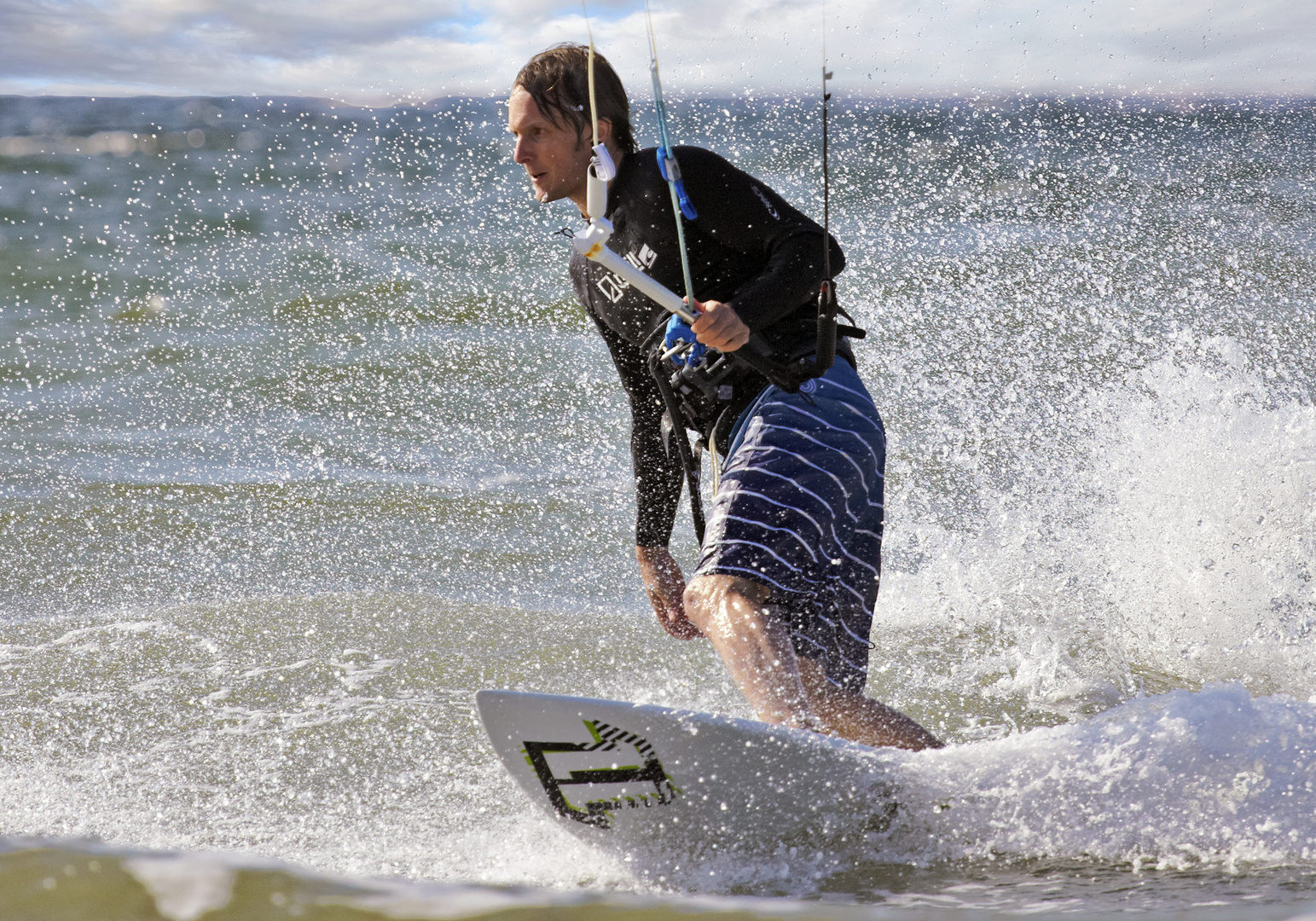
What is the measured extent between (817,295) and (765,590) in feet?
2.66

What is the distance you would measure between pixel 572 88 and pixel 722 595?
4.46 feet

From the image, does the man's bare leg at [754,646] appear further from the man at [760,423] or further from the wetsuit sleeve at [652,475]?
the wetsuit sleeve at [652,475]

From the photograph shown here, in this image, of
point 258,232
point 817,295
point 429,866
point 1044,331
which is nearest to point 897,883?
point 429,866

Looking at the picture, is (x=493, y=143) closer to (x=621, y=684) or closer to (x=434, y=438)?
(x=434, y=438)

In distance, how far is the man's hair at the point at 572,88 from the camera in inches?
109

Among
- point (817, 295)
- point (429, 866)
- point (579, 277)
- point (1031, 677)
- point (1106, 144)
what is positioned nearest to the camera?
point (429, 866)

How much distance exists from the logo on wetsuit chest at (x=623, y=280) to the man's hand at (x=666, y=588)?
0.82 m

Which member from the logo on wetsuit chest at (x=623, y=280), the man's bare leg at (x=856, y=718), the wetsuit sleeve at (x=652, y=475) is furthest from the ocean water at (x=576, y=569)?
the logo on wetsuit chest at (x=623, y=280)

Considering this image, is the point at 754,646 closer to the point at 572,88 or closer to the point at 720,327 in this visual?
the point at 720,327

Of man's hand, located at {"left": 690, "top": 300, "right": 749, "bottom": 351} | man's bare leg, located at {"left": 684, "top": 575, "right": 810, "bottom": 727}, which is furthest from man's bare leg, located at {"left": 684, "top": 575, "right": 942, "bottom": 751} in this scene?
man's hand, located at {"left": 690, "top": 300, "right": 749, "bottom": 351}

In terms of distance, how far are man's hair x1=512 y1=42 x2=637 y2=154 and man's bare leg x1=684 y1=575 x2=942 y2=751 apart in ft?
4.06

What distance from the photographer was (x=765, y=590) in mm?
2398

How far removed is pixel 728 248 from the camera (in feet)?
8.87

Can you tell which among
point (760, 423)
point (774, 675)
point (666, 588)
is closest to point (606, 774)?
point (774, 675)
